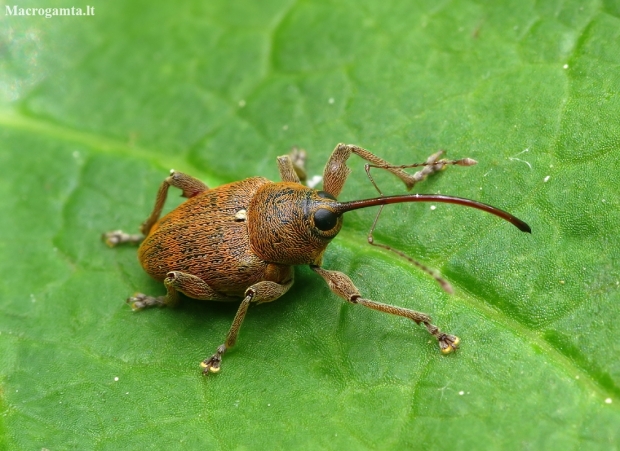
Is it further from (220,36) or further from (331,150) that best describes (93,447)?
(220,36)

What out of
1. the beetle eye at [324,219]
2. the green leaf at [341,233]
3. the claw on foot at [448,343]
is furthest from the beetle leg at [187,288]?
the claw on foot at [448,343]

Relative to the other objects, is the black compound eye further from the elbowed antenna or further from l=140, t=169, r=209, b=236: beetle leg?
l=140, t=169, r=209, b=236: beetle leg

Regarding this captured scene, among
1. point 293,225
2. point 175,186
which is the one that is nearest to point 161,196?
point 175,186

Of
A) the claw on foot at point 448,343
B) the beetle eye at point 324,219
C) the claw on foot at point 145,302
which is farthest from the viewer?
the claw on foot at point 145,302

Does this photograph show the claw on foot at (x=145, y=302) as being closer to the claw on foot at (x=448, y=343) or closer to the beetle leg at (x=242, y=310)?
the beetle leg at (x=242, y=310)

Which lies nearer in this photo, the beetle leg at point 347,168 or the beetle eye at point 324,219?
the beetle eye at point 324,219

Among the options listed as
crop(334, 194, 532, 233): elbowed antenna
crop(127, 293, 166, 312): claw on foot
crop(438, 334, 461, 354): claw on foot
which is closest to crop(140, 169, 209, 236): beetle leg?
crop(127, 293, 166, 312): claw on foot

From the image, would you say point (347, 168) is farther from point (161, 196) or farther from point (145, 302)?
point (145, 302)

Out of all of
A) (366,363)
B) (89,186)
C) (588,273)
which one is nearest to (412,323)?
(366,363)
